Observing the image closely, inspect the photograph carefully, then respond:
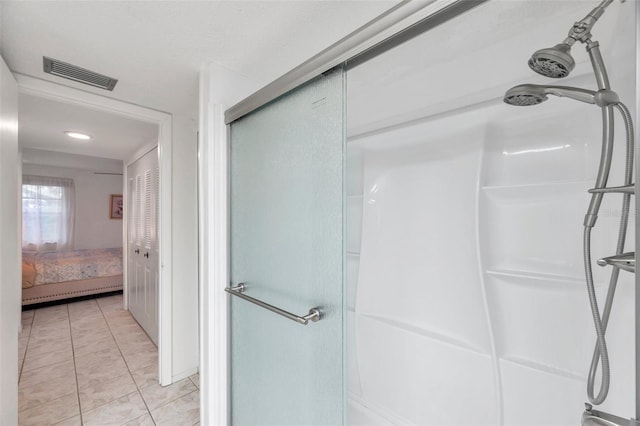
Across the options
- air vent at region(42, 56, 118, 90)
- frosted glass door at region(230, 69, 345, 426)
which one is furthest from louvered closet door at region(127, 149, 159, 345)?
frosted glass door at region(230, 69, 345, 426)

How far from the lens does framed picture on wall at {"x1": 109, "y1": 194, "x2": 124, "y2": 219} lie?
214 inches

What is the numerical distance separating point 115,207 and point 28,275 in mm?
2039

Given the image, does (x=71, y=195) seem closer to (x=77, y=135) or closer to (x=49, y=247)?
(x=49, y=247)

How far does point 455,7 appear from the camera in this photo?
730mm

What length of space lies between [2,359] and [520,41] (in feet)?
8.43

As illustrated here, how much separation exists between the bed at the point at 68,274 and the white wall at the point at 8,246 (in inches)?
128

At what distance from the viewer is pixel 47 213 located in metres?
4.81

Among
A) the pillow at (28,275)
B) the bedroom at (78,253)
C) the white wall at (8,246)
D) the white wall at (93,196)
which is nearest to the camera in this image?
the white wall at (8,246)

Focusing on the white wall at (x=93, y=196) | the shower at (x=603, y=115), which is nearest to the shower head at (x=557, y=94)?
the shower at (x=603, y=115)

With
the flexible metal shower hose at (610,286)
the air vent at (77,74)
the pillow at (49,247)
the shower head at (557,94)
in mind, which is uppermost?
the air vent at (77,74)

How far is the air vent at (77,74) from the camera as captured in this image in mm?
1498

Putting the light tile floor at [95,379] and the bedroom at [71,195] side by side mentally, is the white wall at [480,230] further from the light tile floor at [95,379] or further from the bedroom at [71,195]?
the bedroom at [71,195]

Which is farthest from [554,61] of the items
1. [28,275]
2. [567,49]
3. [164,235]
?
[28,275]

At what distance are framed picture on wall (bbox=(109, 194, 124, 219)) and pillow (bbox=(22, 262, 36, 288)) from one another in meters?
1.85
